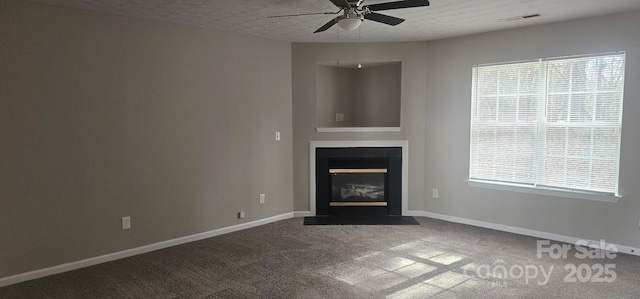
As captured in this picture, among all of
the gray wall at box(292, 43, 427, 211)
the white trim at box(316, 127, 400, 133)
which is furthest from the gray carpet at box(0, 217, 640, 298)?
the white trim at box(316, 127, 400, 133)

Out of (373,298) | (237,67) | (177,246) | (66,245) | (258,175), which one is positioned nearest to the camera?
(373,298)

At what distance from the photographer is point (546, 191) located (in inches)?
180

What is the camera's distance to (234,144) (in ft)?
16.2

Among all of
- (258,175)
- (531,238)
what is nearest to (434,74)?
(531,238)

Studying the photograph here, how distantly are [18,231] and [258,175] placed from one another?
255cm

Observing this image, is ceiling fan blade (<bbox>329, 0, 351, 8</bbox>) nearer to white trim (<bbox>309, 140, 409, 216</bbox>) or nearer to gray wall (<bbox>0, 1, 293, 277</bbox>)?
gray wall (<bbox>0, 1, 293, 277</bbox>)

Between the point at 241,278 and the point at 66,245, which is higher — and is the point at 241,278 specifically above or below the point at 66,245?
below

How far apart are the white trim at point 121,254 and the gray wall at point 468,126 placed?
2.43m

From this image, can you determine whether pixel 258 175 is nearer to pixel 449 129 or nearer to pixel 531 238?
pixel 449 129

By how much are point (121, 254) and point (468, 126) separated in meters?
4.22

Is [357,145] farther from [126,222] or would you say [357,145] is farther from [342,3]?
[126,222]

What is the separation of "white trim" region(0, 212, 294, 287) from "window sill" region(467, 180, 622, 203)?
107 inches

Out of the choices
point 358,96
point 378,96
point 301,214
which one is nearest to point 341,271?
point 301,214

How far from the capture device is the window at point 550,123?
4141 millimetres
